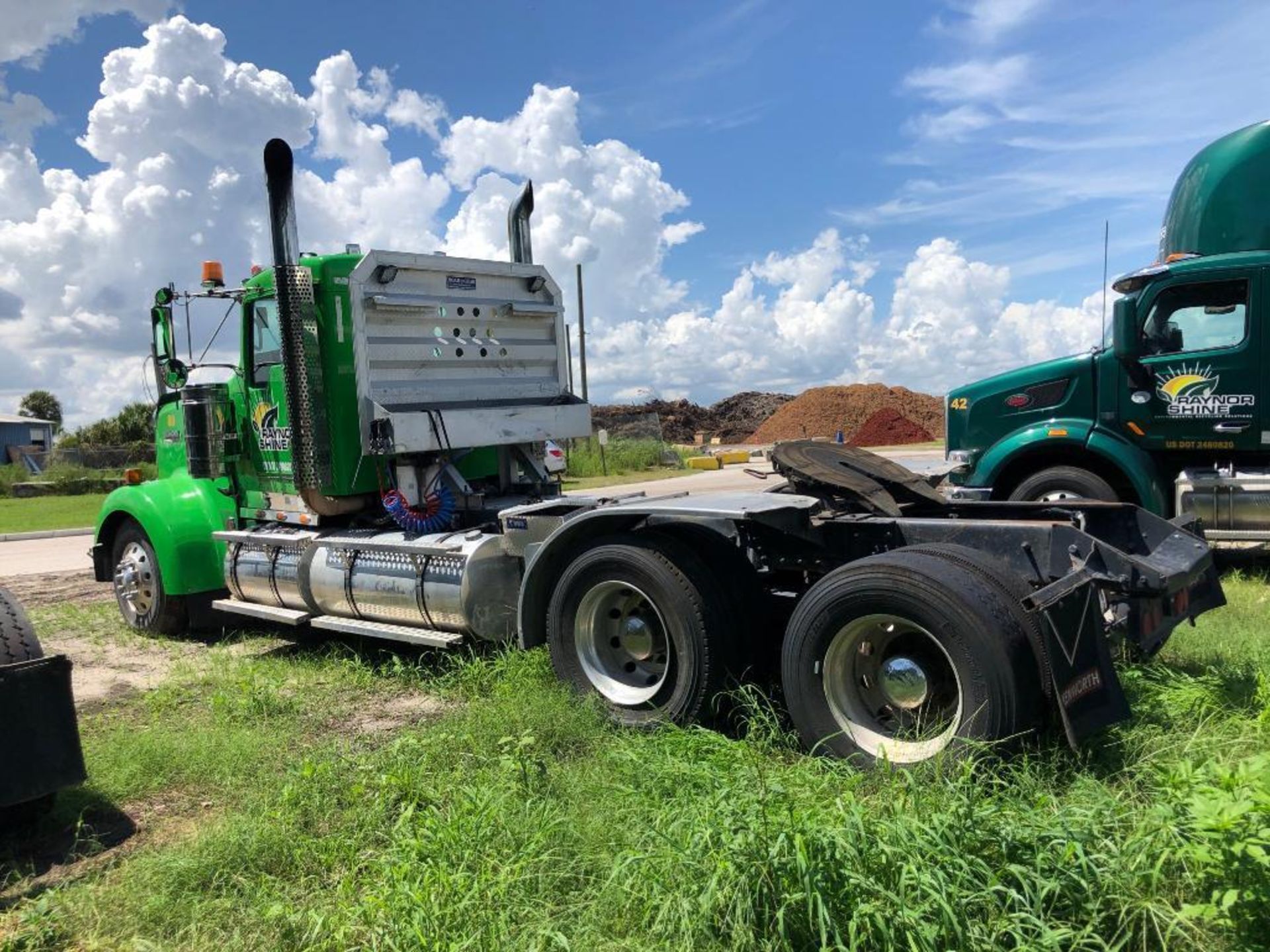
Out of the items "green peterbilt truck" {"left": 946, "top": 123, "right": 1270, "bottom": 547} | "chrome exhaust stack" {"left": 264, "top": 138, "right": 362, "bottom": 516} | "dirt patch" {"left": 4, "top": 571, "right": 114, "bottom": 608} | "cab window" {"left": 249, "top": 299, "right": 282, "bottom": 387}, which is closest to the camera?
"chrome exhaust stack" {"left": 264, "top": 138, "right": 362, "bottom": 516}

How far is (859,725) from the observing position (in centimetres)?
400

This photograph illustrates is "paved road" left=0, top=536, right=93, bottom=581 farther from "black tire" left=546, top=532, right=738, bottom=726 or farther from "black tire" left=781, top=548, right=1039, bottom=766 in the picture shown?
"black tire" left=781, top=548, right=1039, bottom=766

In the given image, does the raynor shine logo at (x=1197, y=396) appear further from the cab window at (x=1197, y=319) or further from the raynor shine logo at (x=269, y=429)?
the raynor shine logo at (x=269, y=429)

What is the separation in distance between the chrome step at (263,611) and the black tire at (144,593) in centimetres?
35

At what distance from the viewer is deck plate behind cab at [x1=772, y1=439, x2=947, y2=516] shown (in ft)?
16.7

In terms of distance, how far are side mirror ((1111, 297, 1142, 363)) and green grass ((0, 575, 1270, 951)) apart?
4.03 meters

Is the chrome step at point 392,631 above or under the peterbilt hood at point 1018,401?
under

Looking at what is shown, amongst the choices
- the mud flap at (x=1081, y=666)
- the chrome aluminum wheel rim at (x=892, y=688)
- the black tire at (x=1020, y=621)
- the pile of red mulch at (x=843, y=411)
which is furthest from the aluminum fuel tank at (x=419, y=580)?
the pile of red mulch at (x=843, y=411)

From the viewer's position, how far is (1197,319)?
8.27m

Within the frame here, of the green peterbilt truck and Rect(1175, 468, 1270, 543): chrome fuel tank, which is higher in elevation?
the green peterbilt truck

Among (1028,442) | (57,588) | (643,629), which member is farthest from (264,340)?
(1028,442)

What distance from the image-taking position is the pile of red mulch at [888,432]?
40719 mm

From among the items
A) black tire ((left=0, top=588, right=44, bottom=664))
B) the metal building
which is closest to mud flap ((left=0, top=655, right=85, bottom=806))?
black tire ((left=0, top=588, right=44, bottom=664))

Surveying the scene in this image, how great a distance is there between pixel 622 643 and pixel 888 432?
3766cm
